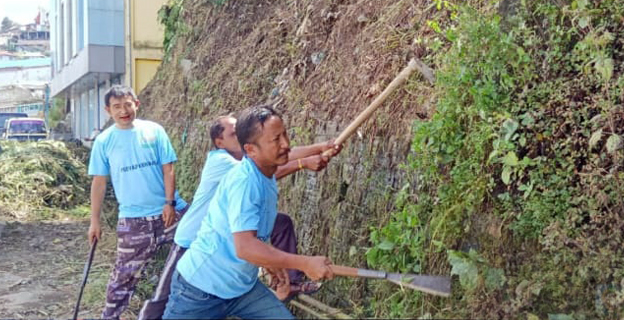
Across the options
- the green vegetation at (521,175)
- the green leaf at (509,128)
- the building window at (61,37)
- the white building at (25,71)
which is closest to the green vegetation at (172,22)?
the green vegetation at (521,175)

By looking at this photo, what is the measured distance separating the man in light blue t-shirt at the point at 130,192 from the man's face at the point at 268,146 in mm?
1989

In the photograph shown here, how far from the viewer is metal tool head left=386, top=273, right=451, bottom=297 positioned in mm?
3351

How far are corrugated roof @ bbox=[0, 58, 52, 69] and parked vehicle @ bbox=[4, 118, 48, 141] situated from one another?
4508mm

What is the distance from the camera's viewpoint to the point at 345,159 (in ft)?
16.4

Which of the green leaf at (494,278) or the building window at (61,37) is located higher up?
the building window at (61,37)

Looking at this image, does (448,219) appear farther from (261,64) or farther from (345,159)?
(261,64)

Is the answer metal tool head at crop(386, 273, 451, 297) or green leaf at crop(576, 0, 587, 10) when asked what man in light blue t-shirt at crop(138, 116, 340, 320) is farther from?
green leaf at crop(576, 0, 587, 10)

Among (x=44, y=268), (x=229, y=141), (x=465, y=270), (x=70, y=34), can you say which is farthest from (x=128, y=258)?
(x=70, y=34)

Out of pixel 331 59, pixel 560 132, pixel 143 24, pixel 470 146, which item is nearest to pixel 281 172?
pixel 470 146

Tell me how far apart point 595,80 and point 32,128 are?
83.8ft

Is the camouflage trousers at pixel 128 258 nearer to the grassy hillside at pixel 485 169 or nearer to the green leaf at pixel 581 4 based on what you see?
the grassy hillside at pixel 485 169

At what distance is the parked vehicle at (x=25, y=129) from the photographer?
971 inches

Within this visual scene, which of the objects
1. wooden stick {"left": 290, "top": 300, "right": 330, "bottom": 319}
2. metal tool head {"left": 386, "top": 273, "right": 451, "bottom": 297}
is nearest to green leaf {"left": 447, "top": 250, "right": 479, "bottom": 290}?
metal tool head {"left": 386, "top": 273, "right": 451, "bottom": 297}

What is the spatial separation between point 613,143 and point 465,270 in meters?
1.04
